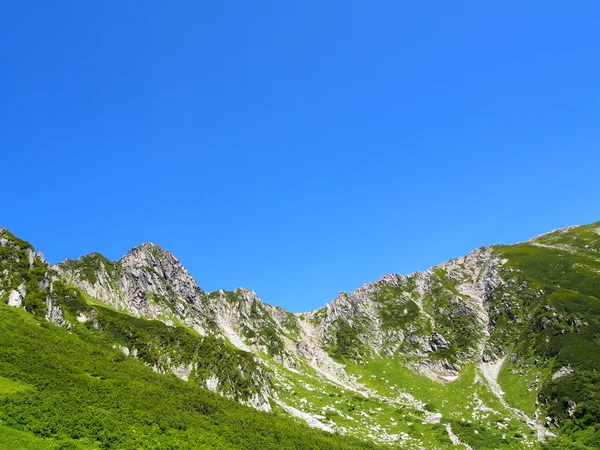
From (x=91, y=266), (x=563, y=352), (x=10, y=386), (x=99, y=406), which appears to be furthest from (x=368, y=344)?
(x=10, y=386)

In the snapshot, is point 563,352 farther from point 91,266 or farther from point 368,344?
point 91,266

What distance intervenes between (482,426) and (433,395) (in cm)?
2599

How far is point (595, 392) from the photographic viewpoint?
7944 cm

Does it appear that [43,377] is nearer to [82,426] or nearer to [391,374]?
[82,426]

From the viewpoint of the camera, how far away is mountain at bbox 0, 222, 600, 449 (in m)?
67.1

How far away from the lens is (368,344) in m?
153

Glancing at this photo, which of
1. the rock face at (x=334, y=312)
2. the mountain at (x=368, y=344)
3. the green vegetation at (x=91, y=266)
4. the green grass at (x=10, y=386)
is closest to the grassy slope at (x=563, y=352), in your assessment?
the mountain at (x=368, y=344)

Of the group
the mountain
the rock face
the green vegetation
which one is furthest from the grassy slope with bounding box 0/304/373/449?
the green vegetation

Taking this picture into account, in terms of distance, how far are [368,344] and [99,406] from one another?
133 m

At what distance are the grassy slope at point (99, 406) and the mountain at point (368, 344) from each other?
0.42 metres

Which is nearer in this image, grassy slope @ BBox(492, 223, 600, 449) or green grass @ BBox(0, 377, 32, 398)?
green grass @ BBox(0, 377, 32, 398)

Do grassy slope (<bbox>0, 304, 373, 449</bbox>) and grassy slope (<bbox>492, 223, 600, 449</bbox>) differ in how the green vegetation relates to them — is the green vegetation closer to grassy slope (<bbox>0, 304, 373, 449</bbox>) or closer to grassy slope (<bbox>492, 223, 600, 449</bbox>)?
grassy slope (<bbox>0, 304, 373, 449</bbox>)

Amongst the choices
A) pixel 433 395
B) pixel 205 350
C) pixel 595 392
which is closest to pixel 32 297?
pixel 205 350

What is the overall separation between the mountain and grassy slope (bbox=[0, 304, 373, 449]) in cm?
42
